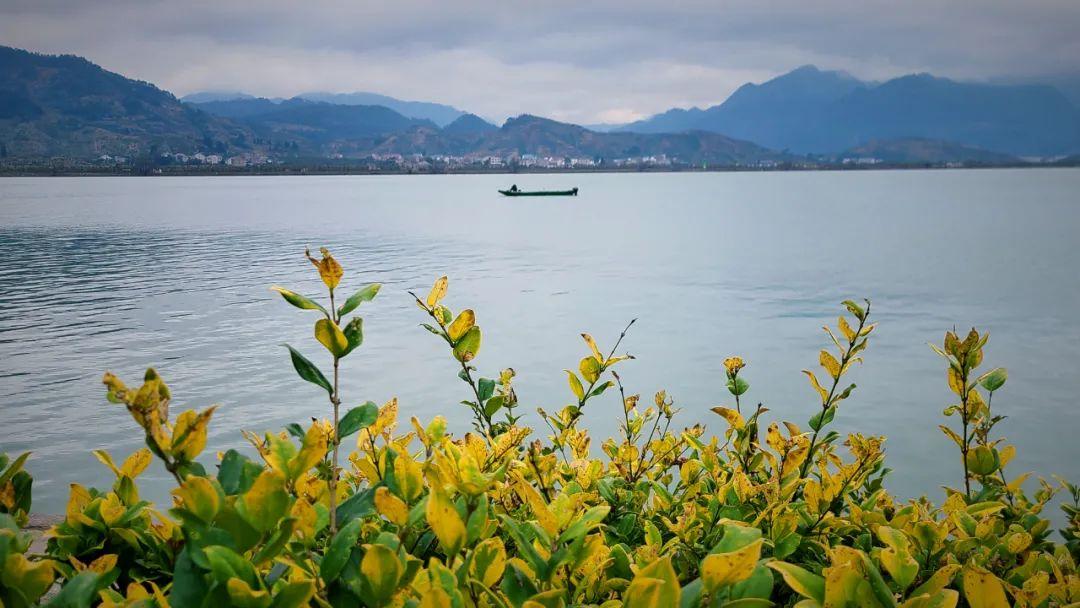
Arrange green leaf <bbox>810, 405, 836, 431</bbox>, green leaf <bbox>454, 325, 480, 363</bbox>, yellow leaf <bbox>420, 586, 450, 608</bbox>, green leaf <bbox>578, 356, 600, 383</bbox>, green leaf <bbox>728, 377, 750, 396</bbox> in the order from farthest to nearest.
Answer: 1. green leaf <bbox>578, 356, 600, 383</bbox>
2. green leaf <bbox>728, 377, 750, 396</bbox>
3. green leaf <bbox>810, 405, 836, 431</bbox>
4. green leaf <bbox>454, 325, 480, 363</bbox>
5. yellow leaf <bbox>420, 586, 450, 608</bbox>

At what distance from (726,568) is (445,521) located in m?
0.42

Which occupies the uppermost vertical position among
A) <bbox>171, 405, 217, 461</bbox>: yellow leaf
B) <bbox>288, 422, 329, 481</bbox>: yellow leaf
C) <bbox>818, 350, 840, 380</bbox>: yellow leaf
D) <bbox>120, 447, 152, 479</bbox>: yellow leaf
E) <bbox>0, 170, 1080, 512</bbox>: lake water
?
<bbox>171, 405, 217, 461</bbox>: yellow leaf

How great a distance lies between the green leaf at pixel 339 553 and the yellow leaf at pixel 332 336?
29 centimetres

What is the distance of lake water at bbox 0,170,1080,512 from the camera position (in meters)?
9.09

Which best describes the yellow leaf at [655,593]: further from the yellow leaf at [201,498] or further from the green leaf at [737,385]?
the green leaf at [737,385]

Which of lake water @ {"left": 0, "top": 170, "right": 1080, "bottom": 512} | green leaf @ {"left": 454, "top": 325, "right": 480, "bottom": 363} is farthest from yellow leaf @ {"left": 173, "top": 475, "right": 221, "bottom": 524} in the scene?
lake water @ {"left": 0, "top": 170, "right": 1080, "bottom": 512}

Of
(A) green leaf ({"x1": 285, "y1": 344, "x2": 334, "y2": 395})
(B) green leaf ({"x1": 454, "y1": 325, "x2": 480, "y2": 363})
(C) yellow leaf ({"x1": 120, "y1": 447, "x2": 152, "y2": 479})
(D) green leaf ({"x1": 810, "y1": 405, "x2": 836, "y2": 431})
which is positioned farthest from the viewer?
(D) green leaf ({"x1": 810, "y1": 405, "x2": 836, "y2": 431})

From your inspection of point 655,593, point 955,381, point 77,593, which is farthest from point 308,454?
point 955,381

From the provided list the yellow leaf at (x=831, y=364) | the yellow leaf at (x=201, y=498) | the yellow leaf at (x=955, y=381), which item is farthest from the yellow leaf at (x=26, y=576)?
the yellow leaf at (x=955, y=381)

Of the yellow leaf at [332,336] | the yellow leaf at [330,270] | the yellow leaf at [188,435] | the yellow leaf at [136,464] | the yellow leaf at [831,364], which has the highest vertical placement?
the yellow leaf at [330,270]

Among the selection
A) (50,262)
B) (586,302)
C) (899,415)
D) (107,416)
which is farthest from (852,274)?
(50,262)

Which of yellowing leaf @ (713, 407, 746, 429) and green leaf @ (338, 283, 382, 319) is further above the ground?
green leaf @ (338, 283, 382, 319)

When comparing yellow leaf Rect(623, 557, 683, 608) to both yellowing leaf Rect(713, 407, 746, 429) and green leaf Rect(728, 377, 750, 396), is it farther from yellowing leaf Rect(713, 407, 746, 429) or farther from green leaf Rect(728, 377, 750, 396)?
green leaf Rect(728, 377, 750, 396)

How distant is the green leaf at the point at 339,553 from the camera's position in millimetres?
1145
